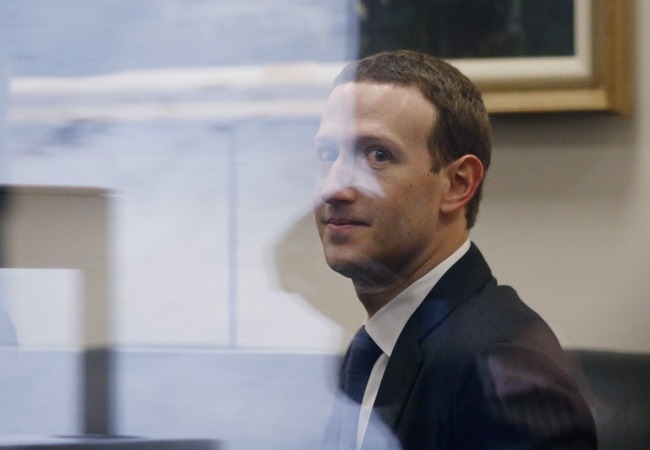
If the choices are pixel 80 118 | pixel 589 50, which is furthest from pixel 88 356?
pixel 589 50

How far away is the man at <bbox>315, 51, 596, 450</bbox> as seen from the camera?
639 millimetres

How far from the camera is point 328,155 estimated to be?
0.69 m

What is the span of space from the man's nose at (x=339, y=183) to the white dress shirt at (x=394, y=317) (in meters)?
0.09

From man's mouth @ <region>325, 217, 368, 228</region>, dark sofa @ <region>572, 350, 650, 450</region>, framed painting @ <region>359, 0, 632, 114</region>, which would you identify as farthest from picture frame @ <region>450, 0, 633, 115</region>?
man's mouth @ <region>325, 217, 368, 228</region>

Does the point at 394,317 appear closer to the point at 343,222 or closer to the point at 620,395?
the point at 343,222

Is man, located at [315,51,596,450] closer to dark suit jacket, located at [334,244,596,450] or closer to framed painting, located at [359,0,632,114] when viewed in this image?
dark suit jacket, located at [334,244,596,450]

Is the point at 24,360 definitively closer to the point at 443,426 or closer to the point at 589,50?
the point at 443,426

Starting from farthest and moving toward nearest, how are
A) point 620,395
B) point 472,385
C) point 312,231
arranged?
1. point 620,395
2. point 312,231
3. point 472,385

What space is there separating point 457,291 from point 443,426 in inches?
4.1

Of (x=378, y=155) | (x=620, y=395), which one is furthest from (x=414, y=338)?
(x=620, y=395)

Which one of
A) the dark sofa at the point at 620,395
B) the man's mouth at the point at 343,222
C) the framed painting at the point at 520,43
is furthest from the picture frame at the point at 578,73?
the man's mouth at the point at 343,222

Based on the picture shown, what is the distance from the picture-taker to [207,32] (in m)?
0.82

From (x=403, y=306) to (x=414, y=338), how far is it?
26mm

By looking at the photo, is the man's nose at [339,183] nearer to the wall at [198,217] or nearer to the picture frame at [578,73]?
the wall at [198,217]
